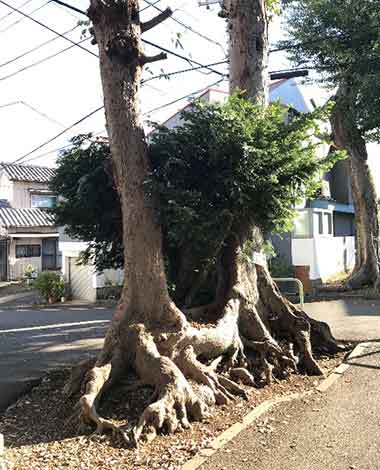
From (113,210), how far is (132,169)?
1094 mm

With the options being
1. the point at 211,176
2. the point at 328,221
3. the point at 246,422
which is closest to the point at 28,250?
the point at 328,221

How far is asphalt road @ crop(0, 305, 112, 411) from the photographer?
23.8 feet

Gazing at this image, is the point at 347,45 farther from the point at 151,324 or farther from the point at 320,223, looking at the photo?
the point at 151,324

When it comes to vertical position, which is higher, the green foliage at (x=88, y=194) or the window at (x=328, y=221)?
the window at (x=328, y=221)

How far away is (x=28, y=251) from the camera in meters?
28.9

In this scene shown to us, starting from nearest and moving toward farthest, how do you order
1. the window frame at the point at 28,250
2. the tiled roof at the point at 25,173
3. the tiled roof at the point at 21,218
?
the tiled roof at the point at 21,218 < the window frame at the point at 28,250 < the tiled roof at the point at 25,173

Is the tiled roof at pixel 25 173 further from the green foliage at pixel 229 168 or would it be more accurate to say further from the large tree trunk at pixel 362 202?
the green foliage at pixel 229 168

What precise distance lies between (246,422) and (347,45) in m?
13.9

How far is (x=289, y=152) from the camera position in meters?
6.49

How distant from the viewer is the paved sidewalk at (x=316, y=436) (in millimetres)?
4188

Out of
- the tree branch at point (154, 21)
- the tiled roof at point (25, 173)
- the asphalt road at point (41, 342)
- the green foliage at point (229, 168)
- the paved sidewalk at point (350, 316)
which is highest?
the tiled roof at point (25, 173)

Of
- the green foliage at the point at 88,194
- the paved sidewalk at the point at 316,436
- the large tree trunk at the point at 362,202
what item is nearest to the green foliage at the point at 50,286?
the large tree trunk at the point at 362,202

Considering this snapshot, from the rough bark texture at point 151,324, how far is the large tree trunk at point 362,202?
35.2 ft

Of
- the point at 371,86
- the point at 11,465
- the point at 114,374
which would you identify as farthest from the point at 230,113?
the point at 371,86
